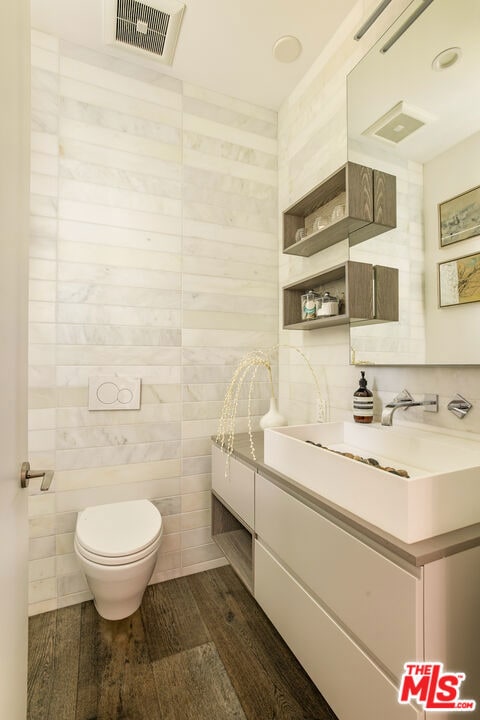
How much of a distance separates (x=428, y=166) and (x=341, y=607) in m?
1.50

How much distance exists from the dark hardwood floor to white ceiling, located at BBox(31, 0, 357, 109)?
2.84m

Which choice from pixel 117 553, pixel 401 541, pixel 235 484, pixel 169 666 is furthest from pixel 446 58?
pixel 169 666

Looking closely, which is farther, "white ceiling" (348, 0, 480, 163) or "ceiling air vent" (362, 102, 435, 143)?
"ceiling air vent" (362, 102, 435, 143)

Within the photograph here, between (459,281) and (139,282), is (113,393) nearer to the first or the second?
(139,282)

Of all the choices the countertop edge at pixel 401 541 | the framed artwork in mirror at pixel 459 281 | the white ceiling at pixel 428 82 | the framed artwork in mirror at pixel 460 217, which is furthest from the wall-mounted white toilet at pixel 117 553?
the white ceiling at pixel 428 82

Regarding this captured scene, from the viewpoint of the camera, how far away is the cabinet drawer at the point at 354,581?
0.75 metres

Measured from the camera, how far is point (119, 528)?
1.55 metres

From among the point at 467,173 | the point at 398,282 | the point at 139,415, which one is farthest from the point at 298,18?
the point at 139,415

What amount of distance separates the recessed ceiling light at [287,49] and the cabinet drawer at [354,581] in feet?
7.02

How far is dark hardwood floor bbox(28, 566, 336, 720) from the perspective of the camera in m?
1.18

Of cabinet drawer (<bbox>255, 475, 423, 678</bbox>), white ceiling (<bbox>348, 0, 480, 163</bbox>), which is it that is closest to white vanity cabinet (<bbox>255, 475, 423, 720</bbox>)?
cabinet drawer (<bbox>255, 475, 423, 678</bbox>)

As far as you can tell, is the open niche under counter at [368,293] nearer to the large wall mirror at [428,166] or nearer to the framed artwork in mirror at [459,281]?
the large wall mirror at [428,166]

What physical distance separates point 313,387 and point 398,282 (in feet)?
2.40

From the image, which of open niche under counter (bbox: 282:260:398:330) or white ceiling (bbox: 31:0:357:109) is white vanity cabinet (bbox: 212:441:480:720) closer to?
open niche under counter (bbox: 282:260:398:330)
